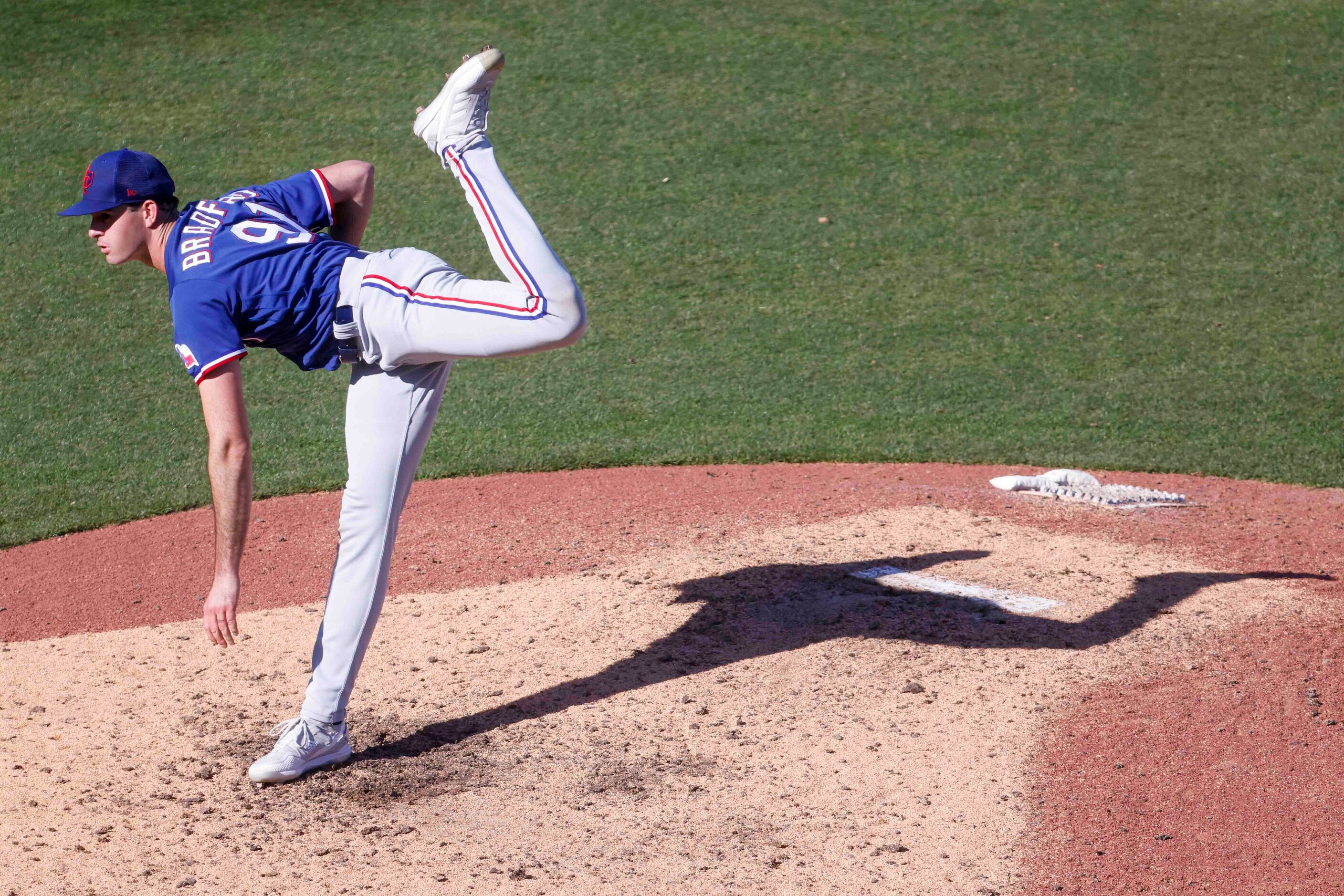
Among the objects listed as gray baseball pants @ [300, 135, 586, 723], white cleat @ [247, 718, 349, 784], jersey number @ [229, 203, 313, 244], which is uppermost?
jersey number @ [229, 203, 313, 244]

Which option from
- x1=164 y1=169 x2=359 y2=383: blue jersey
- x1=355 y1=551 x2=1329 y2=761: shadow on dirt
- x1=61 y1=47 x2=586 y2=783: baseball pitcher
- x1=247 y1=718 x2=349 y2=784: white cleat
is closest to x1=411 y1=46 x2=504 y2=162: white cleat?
x1=61 y1=47 x2=586 y2=783: baseball pitcher

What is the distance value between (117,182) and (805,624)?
2.78 m

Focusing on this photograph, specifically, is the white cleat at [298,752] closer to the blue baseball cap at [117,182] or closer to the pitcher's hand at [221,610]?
the pitcher's hand at [221,610]

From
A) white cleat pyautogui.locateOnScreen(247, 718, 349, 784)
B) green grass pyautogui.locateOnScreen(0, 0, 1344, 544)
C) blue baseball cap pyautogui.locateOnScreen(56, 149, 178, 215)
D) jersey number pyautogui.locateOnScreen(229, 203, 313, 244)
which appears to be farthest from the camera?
green grass pyautogui.locateOnScreen(0, 0, 1344, 544)

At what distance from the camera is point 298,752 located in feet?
12.4

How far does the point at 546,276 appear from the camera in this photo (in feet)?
11.5

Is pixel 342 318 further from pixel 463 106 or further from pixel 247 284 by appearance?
pixel 463 106

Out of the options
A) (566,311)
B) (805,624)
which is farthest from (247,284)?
(805,624)

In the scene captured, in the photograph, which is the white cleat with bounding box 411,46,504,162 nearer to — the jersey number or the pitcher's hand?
the jersey number

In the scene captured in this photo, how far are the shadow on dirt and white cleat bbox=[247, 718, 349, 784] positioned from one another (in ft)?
0.80

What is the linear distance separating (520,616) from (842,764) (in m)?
1.61

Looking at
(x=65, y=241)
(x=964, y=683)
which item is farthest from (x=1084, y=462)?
(x=65, y=241)

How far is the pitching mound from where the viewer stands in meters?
3.38

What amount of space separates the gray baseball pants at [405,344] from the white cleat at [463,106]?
4cm
